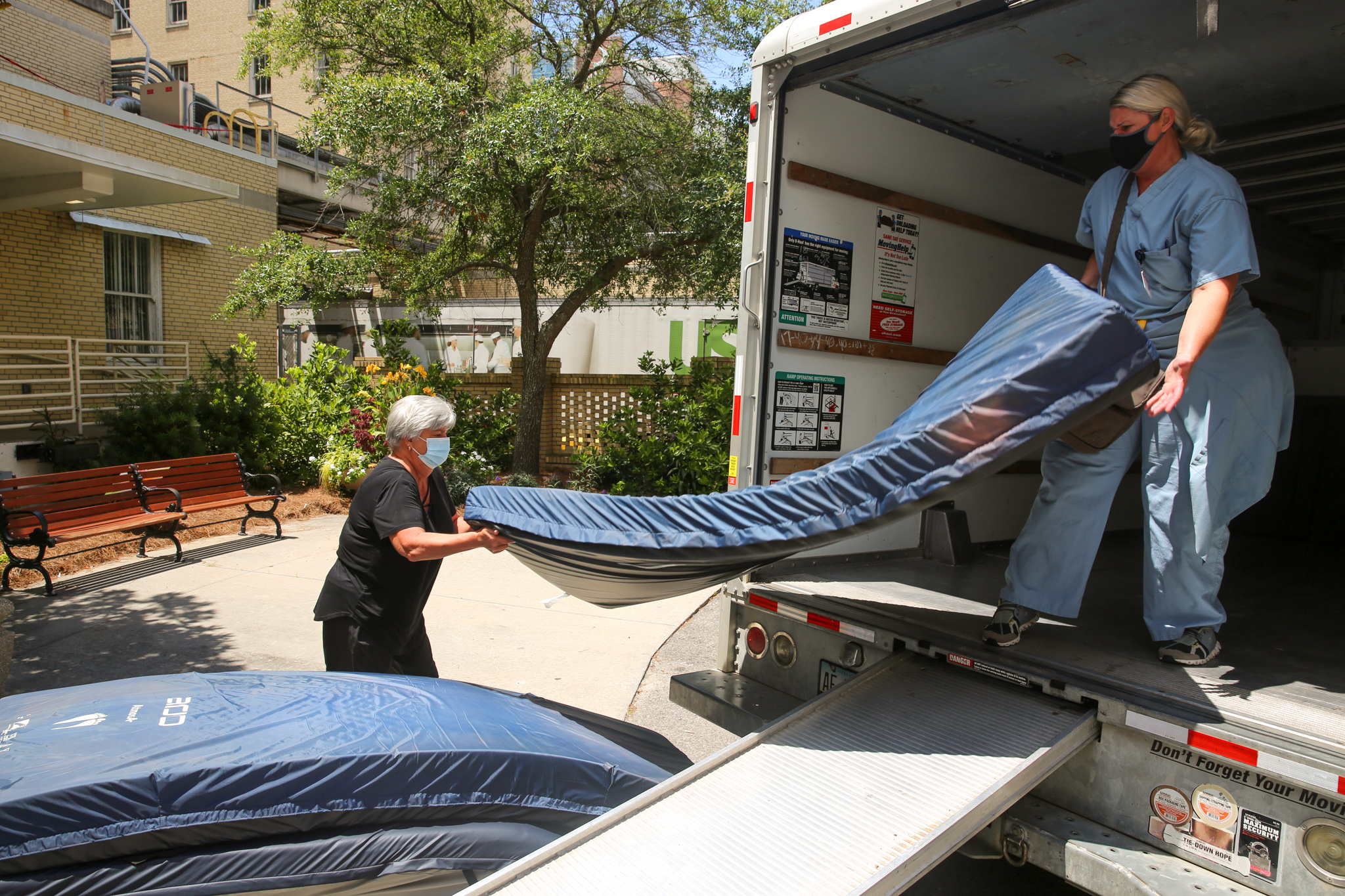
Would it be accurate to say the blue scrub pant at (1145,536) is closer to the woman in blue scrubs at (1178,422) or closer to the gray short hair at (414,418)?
the woman in blue scrubs at (1178,422)

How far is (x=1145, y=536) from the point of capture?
2.76 m

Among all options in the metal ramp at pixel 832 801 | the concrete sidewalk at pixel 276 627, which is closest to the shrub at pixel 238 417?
the concrete sidewalk at pixel 276 627

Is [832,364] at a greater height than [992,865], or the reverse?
[832,364]

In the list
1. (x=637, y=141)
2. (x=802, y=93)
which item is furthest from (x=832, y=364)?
(x=637, y=141)

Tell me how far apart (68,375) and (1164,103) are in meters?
14.9

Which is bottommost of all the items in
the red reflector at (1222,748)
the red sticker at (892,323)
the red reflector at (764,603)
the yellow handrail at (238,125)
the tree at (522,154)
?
the red reflector at (764,603)

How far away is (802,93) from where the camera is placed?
12.2 ft

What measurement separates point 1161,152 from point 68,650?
6.75m

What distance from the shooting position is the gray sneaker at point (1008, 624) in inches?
111

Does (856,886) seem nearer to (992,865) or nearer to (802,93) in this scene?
(992,865)

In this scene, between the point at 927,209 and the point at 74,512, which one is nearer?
the point at 927,209

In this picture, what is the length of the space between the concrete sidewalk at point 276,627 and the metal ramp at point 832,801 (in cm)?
252

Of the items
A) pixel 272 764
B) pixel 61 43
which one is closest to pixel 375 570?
pixel 272 764

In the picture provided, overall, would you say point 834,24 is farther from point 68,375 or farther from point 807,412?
point 68,375
